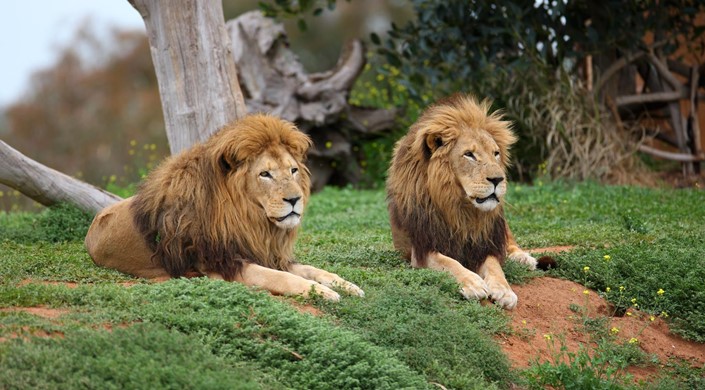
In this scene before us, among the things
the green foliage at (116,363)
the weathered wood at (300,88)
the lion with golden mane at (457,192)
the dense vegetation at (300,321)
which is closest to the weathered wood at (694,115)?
the weathered wood at (300,88)

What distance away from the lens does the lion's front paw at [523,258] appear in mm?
7391

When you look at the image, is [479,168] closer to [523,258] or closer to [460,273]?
[460,273]

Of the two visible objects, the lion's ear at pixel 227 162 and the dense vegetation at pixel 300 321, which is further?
the lion's ear at pixel 227 162

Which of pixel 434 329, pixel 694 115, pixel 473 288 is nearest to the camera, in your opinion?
pixel 434 329

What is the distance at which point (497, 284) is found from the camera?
21.7 feet

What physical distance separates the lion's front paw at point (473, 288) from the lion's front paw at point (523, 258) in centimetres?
83

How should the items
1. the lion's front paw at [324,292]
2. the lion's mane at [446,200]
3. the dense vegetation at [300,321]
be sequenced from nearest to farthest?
the dense vegetation at [300,321] → the lion's front paw at [324,292] → the lion's mane at [446,200]

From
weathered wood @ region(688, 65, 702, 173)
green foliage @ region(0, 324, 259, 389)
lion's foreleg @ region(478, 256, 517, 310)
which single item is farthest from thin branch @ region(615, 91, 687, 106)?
green foliage @ region(0, 324, 259, 389)

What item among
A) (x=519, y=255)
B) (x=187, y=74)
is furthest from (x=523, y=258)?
(x=187, y=74)

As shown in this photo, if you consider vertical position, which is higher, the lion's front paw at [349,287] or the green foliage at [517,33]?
the green foliage at [517,33]

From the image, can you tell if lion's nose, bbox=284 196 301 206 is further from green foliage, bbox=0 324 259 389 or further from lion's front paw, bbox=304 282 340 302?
green foliage, bbox=0 324 259 389

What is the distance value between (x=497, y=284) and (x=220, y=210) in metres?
1.75

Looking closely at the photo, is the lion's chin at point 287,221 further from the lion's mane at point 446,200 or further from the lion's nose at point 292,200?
the lion's mane at point 446,200

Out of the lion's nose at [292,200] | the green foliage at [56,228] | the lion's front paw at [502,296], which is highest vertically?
the lion's nose at [292,200]
